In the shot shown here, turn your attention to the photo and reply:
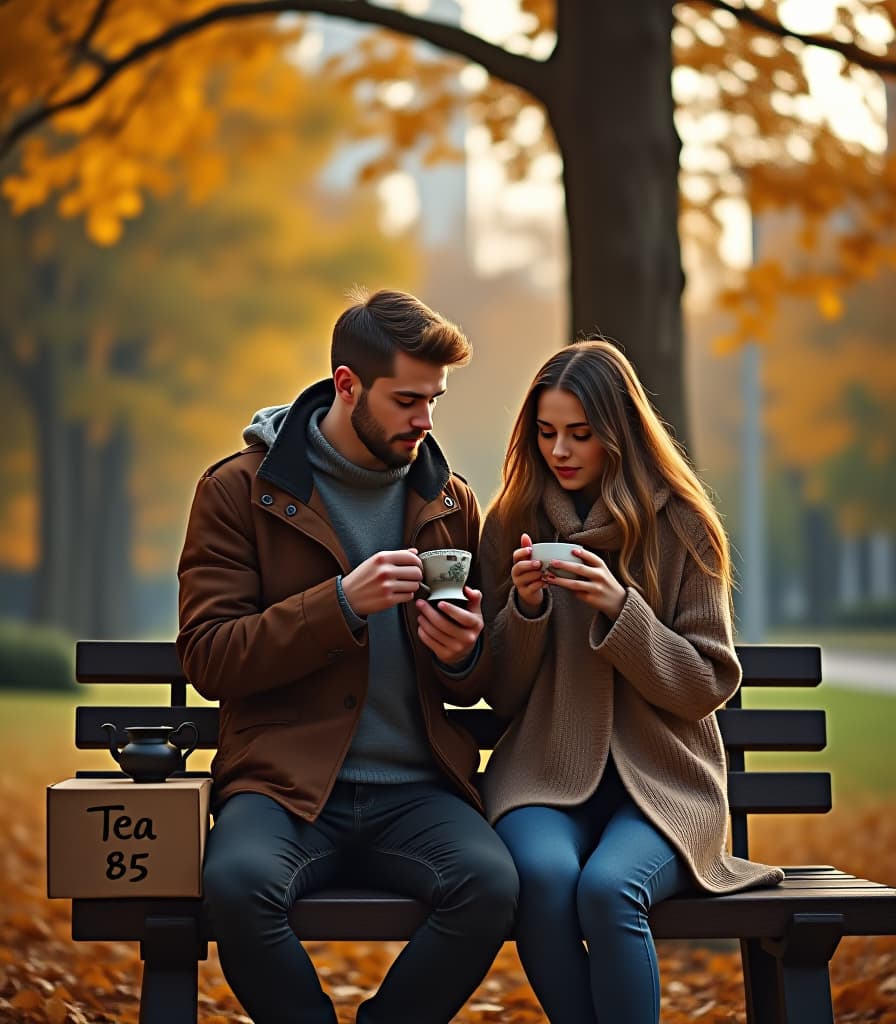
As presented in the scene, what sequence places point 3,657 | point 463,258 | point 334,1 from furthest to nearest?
point 463,258, point 3,657, point 334,1

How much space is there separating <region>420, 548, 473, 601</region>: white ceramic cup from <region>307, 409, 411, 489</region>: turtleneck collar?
0.36m

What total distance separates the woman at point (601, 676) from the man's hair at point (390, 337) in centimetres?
31

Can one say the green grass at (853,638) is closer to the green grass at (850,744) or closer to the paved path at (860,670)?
the paved path at (860,670)

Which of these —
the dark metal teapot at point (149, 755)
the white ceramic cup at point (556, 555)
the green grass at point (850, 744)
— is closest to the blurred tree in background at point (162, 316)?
the green grass at point (850, 744)

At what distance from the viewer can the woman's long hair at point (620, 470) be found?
4.18 m

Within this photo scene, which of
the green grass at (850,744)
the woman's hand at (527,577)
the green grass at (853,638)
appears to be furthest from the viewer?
the green grass at (853,638)

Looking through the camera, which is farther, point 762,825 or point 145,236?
point 145,236

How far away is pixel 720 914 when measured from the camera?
12.6 ft

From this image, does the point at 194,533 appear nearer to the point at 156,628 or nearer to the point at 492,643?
the point at 492,643

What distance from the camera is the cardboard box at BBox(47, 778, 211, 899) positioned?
3.64 metres

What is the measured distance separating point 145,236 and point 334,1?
1418 cm

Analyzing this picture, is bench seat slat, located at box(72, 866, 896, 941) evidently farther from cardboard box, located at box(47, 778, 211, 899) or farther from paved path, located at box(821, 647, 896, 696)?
paved path, located at box(821, 647, 896, 696)

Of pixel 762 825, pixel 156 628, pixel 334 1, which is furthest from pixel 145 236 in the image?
pixel 156 628

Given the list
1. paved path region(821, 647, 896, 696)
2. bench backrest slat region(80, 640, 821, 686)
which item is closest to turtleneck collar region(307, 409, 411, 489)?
bench backrest slat region(80, 640, 821, 686)
